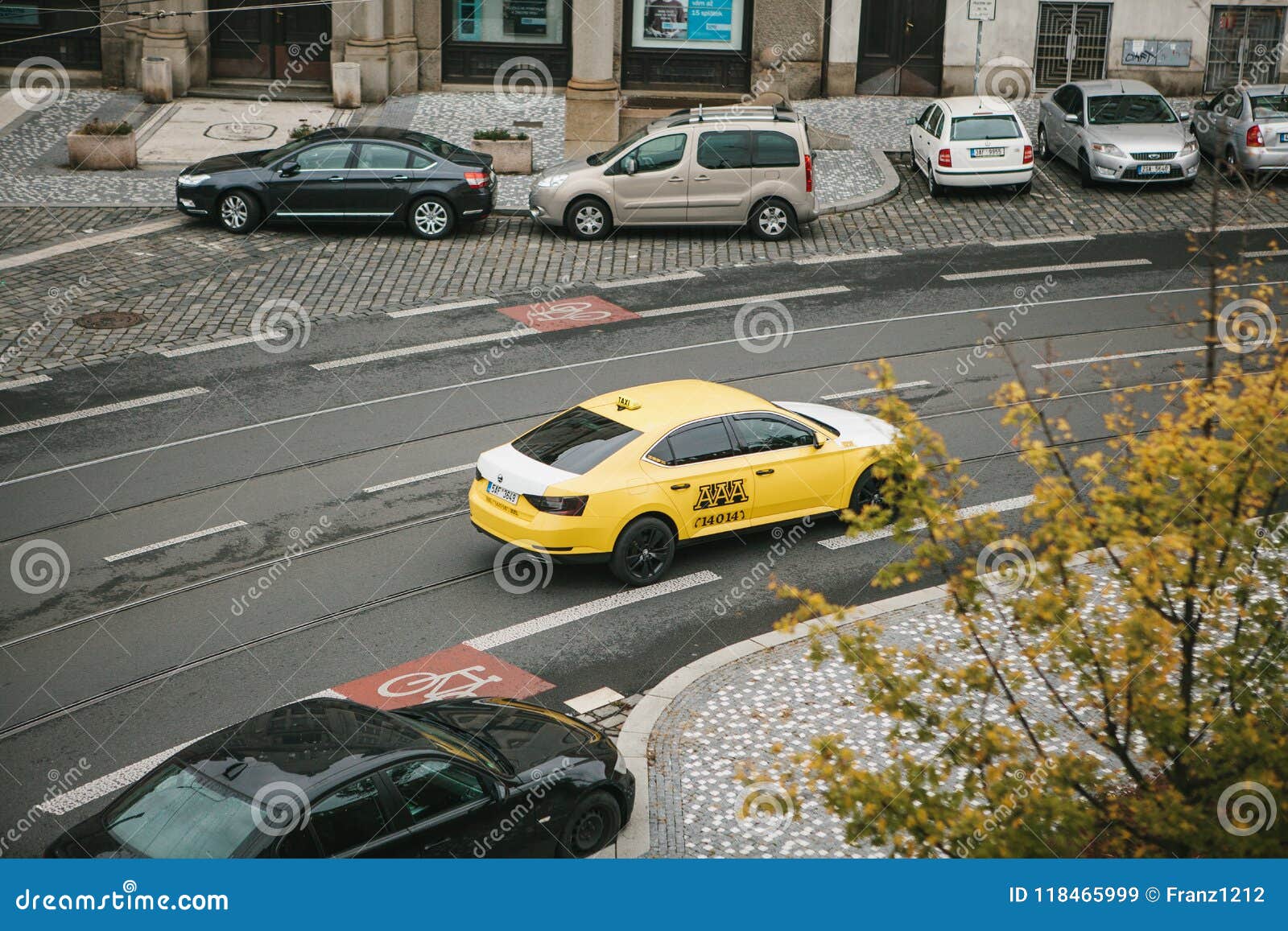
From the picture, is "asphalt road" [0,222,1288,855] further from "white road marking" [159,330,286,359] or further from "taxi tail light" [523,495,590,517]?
"taxi tail light" [523,495,590,517]

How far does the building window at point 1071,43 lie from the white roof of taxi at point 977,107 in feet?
28.9

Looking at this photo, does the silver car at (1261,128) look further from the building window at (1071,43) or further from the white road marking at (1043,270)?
the building window at (1071,43)

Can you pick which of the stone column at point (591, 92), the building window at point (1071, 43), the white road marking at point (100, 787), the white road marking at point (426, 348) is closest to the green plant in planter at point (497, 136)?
the stone column at point (591, 92)

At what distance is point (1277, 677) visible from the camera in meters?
5.58

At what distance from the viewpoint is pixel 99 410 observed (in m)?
16.8

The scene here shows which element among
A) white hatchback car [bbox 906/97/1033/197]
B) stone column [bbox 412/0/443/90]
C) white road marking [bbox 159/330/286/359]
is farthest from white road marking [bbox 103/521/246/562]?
stone column [bbox 412/0/443/90]

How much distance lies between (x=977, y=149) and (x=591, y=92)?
774 centimetres

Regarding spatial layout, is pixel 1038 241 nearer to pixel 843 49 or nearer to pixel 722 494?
pixel 843 49

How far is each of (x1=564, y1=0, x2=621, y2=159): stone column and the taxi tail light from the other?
1766 centimetres

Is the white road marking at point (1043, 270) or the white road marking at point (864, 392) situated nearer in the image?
the white road marking at point (864, 392)

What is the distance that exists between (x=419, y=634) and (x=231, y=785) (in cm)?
424

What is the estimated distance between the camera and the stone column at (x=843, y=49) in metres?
34.2

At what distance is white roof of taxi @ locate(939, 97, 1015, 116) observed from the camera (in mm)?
26484

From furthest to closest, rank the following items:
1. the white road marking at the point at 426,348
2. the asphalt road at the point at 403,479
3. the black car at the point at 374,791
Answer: the white road marking at the point at 426,348 → the asphalt road at the point at 403,479 → the black car at the point at 374,791
